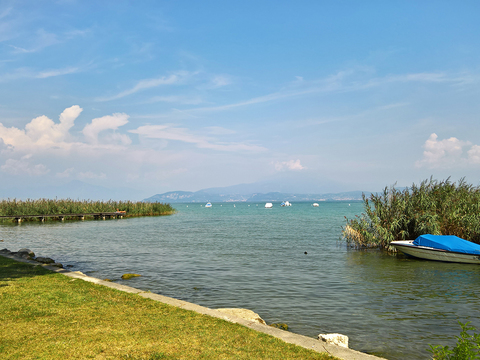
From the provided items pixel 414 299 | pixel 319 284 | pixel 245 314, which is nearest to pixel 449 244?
pixel 414 299

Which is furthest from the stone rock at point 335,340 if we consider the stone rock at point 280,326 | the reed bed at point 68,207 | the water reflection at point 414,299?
the reed bed at point 68,207

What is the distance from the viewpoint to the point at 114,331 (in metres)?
8.19

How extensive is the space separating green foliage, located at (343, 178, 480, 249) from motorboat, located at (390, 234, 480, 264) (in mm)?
2861

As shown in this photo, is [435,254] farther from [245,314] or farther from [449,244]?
[245,314]

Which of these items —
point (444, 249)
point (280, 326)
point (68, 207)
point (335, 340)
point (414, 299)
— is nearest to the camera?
point (335, 340)

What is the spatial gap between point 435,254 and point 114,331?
68.9ft

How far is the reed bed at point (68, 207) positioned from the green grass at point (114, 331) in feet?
194

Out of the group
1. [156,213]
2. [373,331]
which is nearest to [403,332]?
[373,331]

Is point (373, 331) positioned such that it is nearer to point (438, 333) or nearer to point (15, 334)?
point (438, 333)

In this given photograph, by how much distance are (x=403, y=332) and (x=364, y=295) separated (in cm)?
440

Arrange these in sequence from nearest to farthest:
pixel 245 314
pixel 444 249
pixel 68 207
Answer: pixel 245 314, pixel 444 249, pixel 68 207

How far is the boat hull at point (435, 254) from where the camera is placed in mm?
21636

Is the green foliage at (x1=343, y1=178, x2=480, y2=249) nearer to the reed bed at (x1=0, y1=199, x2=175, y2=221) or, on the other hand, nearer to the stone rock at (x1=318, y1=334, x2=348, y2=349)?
the stone rock at (x1=318, y1=334, x2=348, y2=349)

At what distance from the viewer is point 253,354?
7.08 meters
